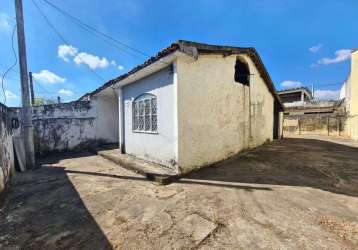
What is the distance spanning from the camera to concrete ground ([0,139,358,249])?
8.85 feet

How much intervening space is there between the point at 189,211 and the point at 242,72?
24.1 feet

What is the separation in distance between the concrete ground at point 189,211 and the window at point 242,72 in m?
4.59

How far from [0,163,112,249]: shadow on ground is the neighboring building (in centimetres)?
2909

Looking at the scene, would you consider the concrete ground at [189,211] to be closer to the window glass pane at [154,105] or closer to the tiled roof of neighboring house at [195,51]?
the window glass pane at [154,105]

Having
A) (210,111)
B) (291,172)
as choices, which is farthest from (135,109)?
(291,172)

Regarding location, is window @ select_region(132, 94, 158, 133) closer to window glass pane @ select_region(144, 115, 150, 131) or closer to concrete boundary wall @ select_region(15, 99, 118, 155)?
window glass pane @ select_region(144, 115, 150, 131)

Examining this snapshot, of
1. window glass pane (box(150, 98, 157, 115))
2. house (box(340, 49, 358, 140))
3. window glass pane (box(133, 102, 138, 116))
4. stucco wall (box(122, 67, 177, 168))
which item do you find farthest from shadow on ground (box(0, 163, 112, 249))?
house (box(340, 49, 358, 140))

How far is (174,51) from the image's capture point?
4926mm

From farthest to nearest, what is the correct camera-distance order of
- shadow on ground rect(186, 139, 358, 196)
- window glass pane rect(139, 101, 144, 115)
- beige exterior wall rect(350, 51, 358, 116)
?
beige exterior wall rect(350, 51, 358, 116) → window glass pane rect(139, 101, 144, 115) → shadow on ground rect(186, 139, 358, 196)

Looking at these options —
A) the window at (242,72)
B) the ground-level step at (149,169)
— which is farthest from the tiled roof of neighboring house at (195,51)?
the ground-level step at (149,169)

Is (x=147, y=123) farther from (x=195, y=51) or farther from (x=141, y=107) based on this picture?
(x=195, y=51)

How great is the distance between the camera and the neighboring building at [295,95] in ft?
90.2

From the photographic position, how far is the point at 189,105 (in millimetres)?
5742

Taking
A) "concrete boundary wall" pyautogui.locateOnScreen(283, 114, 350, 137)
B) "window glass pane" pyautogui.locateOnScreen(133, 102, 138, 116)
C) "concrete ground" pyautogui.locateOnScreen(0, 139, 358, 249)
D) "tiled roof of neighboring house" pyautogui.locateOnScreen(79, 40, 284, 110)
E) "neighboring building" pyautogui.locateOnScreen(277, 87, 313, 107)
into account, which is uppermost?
"neighboring building" pyautogui.locateOnScreen(277, 87, 313, 107)
